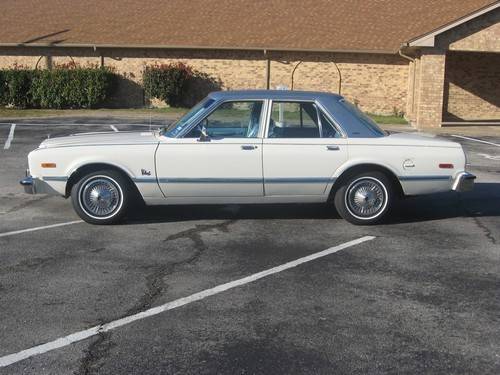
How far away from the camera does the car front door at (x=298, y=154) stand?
7777 millimetres

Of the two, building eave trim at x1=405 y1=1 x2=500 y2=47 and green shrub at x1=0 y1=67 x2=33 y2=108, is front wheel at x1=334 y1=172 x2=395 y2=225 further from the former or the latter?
green shrub at x1=0 y1=67 x2=33 y2=108

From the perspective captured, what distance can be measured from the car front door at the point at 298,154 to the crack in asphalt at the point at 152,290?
84cm

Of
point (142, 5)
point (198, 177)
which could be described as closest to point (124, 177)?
point (198, 177)

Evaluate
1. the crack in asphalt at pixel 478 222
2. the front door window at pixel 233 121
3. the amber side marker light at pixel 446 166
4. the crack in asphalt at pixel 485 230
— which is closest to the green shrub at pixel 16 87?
the front door window at pixel 233 121

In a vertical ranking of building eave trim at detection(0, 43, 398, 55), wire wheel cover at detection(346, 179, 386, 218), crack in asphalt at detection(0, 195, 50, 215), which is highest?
building eave trim at detection(0, 43, 398, 55)

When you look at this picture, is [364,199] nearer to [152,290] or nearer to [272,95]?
[272,95]

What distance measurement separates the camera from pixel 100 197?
25.6 feet

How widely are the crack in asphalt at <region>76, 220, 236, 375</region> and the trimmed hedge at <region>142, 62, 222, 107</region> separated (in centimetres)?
1869

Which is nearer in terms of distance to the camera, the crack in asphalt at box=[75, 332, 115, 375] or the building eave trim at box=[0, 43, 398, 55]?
the crack in asphalt at box=[75, 332, 115, 375]

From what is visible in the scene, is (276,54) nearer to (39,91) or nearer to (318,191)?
(39,91)

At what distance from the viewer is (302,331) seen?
15.8ft

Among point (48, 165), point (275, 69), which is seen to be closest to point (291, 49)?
point (275, 69)

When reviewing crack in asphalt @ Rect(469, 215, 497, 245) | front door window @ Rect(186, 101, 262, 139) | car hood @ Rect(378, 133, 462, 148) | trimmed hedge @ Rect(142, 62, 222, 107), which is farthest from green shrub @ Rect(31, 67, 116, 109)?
crack in asphalt @ Rect(469, 215, 497, 245)

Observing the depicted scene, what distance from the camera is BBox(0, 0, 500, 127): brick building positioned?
2566 cm
